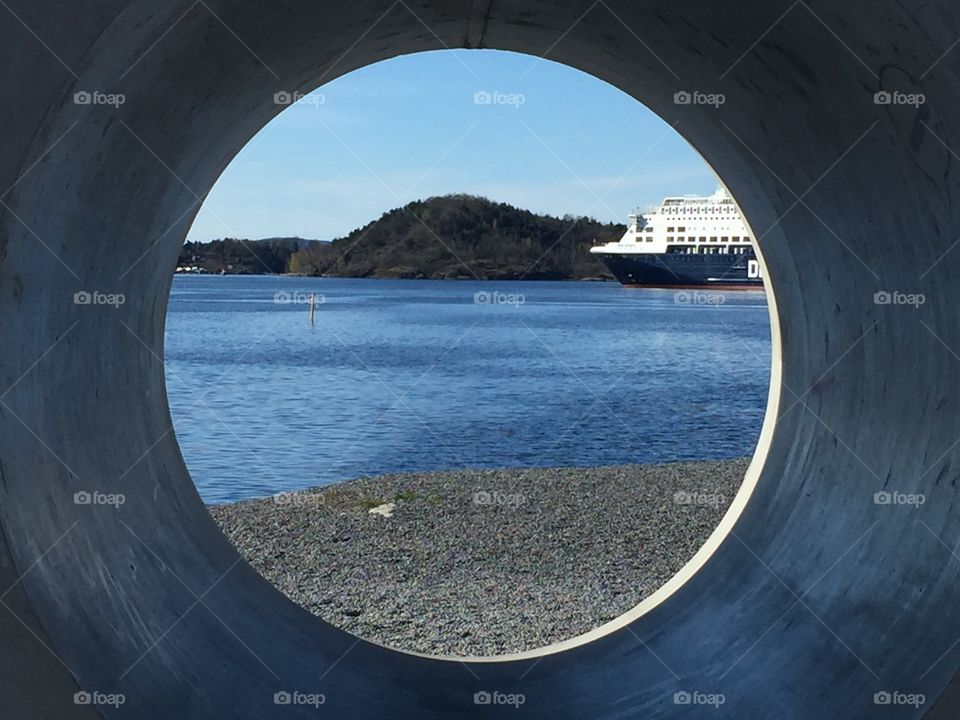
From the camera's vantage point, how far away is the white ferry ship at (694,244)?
258 feet

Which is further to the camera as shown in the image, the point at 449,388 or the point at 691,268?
A: the point at 691,268

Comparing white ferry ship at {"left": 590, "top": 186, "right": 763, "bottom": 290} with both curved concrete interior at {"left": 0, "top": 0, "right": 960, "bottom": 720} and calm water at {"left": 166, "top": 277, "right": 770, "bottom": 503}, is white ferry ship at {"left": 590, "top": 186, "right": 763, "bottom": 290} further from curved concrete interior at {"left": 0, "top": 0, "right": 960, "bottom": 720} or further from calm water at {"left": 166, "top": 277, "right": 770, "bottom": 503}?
curved concrete interior at {"left": 0, "top": 0, "right": 960, "bottom": 720}

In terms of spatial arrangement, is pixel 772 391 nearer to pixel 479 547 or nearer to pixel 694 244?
pixel 479 547

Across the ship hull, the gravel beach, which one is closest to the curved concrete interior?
the gravel beach

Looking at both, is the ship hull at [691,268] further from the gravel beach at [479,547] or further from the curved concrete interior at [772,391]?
the curved concrete interior at [772,391]

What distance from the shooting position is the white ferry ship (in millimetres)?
78625

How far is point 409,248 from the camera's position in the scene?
343 feet

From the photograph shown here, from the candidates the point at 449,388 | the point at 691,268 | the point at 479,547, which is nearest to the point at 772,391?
the point at 479,547

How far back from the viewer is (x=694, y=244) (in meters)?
79.8

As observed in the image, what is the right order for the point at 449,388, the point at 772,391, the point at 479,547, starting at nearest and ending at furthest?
1. the point at 772,391
2. the point at 479,547
3. the point at 449,388

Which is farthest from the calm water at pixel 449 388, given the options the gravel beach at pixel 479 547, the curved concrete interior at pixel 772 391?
the curved concrete interior at pixel 772 391

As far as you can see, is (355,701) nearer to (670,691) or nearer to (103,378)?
(670,691)

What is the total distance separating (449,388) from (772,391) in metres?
40.8

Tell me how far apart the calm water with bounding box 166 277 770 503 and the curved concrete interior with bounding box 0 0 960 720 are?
6.11 metres
